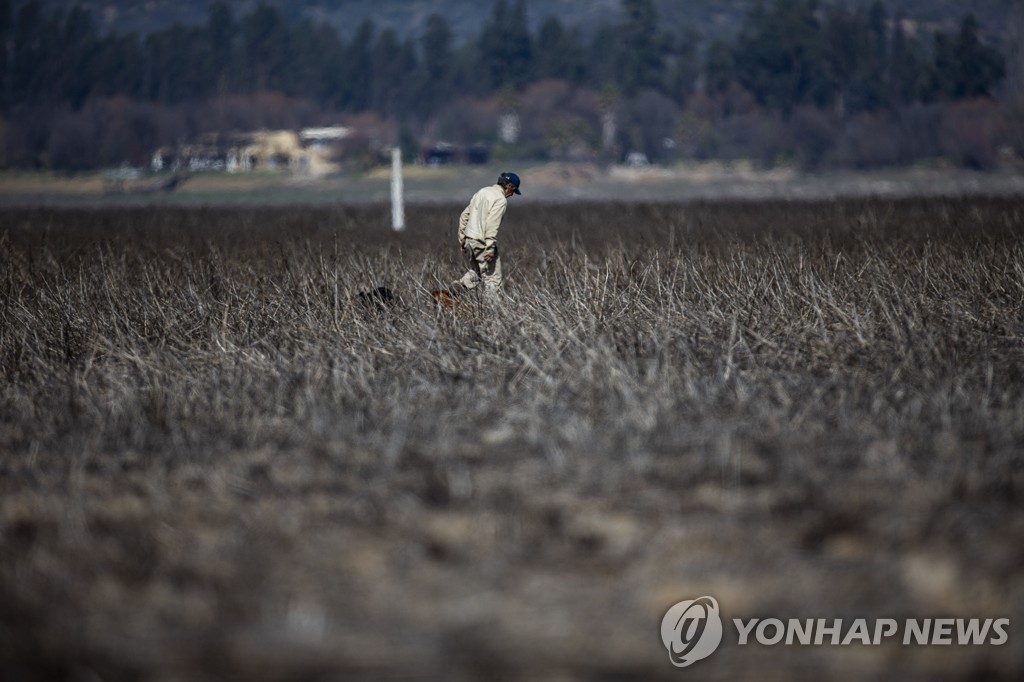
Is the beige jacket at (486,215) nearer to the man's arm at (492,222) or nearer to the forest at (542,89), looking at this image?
the man's arm at (492,222)

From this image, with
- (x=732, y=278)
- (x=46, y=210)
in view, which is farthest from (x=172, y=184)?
(x=732, y=278)

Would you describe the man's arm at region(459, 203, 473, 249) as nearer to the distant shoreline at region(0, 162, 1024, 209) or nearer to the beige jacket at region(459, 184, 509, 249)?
the beige jacket at region(459, 184, 509, 249)

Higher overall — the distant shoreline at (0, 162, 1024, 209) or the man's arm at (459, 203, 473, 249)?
the man's arm at (459, 203, 473, 249)

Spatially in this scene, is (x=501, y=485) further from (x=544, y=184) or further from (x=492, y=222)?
(x=544, y=184)

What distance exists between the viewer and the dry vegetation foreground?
12.7 ft

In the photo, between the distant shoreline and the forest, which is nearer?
the distant shoreline

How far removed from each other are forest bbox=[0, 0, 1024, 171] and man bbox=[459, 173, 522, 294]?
80.3 metres

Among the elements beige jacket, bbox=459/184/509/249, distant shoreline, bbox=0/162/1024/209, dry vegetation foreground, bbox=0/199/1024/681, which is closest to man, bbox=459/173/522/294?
beige jacket, bbox=459/184/509/249

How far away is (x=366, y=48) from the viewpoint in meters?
171

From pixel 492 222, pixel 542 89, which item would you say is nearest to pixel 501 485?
pixel 492 222

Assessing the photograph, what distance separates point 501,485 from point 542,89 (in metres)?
141

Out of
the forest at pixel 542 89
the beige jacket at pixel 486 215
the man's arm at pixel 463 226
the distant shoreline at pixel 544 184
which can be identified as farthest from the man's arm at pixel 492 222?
the forest at pixel 542 89

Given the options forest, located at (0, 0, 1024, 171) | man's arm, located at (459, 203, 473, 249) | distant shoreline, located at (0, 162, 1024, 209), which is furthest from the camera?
forest, located at (0, 0, 1024, 171)

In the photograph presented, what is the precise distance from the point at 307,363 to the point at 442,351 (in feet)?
2.99
